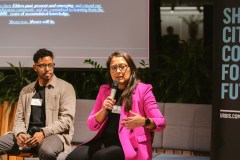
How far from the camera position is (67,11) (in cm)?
543

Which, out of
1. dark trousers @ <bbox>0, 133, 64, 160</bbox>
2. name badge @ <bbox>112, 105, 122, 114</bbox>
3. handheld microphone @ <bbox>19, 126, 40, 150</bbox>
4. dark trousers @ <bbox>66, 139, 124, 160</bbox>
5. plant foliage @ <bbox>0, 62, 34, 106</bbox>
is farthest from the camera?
plant foliage @ <bbox>0, 62, 34, 106</bbox>

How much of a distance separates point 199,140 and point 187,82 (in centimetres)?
65

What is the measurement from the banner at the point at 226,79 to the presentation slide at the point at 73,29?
1.24m

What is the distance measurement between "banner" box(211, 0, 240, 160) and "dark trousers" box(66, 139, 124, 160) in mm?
968

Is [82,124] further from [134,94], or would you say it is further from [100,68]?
[134,94]

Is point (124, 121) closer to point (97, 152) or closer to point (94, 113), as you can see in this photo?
point (97, 152)

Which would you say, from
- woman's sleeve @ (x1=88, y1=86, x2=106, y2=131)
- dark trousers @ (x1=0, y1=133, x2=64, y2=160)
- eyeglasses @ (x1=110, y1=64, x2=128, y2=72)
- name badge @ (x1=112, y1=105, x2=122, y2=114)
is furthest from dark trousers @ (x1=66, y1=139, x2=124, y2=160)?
eyeglasses @ (x1=110, y1=64, x2=128, y2=72)

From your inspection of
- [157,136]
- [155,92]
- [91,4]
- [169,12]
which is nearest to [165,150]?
[157,136]

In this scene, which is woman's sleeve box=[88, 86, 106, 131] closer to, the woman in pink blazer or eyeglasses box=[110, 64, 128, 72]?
the woman in pink blazer

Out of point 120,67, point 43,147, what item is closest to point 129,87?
point 120,67

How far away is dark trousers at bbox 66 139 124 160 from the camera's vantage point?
359 centimetres

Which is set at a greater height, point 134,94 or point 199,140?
point 134,94

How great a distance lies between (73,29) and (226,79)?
2080 millimetres

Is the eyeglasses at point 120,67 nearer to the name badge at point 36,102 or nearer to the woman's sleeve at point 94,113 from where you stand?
the woman's sleeve at point 94,113
